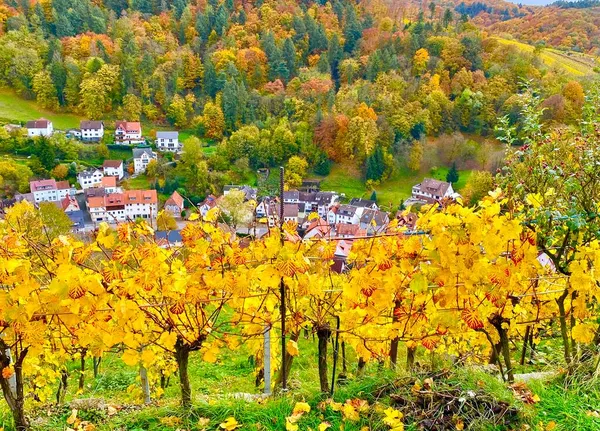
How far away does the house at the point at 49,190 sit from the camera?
36781 mm

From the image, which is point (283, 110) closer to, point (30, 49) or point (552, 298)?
point (30, 49)

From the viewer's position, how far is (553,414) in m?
2.87

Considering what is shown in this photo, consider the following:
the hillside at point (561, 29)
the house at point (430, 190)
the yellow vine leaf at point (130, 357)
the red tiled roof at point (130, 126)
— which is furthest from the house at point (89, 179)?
the hillside at point (561, 29)

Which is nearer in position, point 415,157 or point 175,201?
point 175,201

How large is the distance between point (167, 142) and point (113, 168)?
23.9 feet

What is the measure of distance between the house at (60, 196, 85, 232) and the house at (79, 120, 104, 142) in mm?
12101

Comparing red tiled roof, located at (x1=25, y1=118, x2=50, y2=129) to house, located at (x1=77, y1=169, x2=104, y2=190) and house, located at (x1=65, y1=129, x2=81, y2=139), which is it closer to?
house, located at (x1=65, y1=129, x2=81, y2=139)

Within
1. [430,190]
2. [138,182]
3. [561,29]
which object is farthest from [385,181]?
[561,29]

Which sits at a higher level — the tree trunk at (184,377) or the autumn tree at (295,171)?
the tree trunk at (184,377)

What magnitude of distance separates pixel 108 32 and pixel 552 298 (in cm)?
7164

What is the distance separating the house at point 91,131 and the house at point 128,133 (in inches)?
64.9

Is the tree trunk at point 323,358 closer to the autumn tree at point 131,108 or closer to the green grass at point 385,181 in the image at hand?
the green grass at point 385,181

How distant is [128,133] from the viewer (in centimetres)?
4862

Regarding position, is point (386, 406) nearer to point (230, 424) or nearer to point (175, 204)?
point (230, 424)
